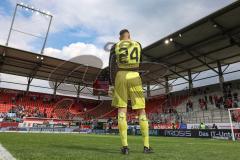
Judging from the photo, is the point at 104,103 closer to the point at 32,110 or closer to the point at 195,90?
the point at 32,110

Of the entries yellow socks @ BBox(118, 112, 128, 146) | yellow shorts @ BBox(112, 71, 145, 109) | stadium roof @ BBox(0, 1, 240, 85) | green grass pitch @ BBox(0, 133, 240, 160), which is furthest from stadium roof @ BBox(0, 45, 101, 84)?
yellow socks @ BBox(118, 112, 128, 146)

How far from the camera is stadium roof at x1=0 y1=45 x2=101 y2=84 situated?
2950 centimetres

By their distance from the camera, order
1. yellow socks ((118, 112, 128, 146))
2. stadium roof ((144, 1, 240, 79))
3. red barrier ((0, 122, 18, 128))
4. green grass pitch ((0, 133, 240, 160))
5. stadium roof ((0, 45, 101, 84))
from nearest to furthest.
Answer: green grass pitch ((0, 133, 240, 160)) < yellow socks ((118, 112, 128, 146)) < stadium roof ((144, 1, 240, 79)) < red barrier ((0, 122, 18, 128)) < stadium roof ((0, 45, 101, 84))

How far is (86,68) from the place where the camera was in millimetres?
33781

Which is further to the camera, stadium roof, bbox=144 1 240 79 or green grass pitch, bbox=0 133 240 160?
stadium roof, bbox=144 1 240 79

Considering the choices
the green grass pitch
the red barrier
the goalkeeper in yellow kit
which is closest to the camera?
the green grass pitch

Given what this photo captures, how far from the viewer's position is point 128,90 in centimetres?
452

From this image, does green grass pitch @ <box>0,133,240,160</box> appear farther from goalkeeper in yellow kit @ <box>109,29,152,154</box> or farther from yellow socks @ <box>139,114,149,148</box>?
goalkeeper in yellow kit @ <box>109,29,152,154</box>

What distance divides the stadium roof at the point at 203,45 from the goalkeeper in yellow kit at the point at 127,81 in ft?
53.8

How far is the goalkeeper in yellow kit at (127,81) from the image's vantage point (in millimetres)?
4336

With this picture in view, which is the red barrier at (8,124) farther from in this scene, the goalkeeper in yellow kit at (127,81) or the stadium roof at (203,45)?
the goalkeeper in yellow kit at (127,81)

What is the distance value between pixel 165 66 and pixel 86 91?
17.5 metres

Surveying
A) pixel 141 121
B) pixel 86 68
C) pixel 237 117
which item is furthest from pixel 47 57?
pixel 141 121

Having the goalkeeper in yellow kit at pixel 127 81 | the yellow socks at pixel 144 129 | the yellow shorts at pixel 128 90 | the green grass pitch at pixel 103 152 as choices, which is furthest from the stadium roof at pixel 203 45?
the yellow socks at pixel 144 129
